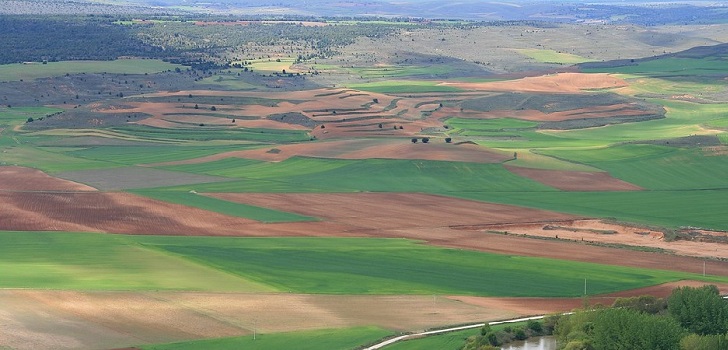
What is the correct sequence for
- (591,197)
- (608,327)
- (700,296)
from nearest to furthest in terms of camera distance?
(608,327) → (700,296) → (591,197)

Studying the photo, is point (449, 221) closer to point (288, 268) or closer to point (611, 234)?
point (611, 234)

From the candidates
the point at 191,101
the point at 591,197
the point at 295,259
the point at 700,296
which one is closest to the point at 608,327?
the point at 700,296

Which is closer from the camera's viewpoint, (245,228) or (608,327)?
(608,327)

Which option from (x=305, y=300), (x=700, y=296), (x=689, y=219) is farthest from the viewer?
(x=689, y=219)

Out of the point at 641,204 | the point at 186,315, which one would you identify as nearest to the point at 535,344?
the point at 186,315

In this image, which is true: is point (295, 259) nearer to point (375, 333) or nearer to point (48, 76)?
point (375, 333)

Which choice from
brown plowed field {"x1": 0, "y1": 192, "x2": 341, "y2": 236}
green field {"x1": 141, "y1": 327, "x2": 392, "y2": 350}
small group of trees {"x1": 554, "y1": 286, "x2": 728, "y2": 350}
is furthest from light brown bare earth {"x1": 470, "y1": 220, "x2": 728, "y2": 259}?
green field {"x1": 141, "y1": 327, "x2": 392, "y2": 350}

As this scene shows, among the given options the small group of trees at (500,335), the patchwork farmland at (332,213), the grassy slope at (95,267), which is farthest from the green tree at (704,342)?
the grassy slope at (95,267)
